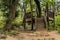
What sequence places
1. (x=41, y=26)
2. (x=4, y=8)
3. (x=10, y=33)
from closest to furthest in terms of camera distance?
1. (x=10, y=33)
2. (x=41, y=26)
3. (x=4, y=8)

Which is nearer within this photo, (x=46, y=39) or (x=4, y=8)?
(x=46, y=39)

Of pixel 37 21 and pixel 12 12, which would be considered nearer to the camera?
pixel 12 12

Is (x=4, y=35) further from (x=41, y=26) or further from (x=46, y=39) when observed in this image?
(x=41, y=26)

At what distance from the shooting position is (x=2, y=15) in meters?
20.9

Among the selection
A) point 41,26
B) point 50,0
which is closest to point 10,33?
point 41,26

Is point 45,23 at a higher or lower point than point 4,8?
lower

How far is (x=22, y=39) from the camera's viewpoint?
1189cm

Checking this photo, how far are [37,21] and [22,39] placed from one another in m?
7.63

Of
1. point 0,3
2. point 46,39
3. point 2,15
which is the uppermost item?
point 0,3

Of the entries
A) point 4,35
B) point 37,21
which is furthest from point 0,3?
point 4,35

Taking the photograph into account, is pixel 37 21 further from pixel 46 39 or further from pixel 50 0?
pixel 46 39

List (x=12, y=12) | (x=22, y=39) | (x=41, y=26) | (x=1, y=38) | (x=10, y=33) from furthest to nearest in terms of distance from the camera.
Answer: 1. (x=41, y=26)
2. (x=12, y=12)
3. (x=10, y=33)
4. (x=22, y=39)
5. (x=1, y=38)

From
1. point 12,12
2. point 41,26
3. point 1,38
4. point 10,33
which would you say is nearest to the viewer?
point 1,38

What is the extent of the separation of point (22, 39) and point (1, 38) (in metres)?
1.54
